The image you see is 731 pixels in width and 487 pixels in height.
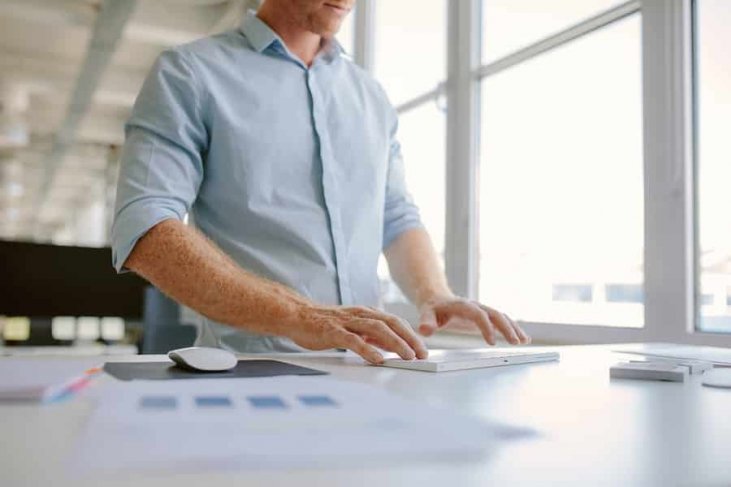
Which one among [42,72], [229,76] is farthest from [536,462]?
[42,72]

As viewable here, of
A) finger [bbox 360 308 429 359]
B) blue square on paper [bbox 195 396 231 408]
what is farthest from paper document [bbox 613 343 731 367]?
blue square on paper [bbox 195 396 231 408]

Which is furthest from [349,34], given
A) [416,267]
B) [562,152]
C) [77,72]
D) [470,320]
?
[470,320]

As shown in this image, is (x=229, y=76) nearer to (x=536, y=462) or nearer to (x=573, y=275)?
(x=536, y=462)

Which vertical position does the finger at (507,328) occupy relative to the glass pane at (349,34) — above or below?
below

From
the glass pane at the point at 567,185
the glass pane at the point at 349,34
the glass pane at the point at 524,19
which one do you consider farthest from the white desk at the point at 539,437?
the glass pane at the point at 349,34

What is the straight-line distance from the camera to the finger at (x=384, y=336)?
944 millimetres

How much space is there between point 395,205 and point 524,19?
1470 mm

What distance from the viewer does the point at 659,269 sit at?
2.07 m

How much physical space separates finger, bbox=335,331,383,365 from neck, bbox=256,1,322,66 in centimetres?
86

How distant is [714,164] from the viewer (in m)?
1.99

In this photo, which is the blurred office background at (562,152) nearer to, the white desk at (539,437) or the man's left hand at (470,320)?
the man's left hand at (470,320)

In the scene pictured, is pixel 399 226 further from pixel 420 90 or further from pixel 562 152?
pixel 420 90

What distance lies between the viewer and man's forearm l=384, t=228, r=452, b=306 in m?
1.51

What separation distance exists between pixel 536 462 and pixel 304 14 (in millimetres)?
1271
